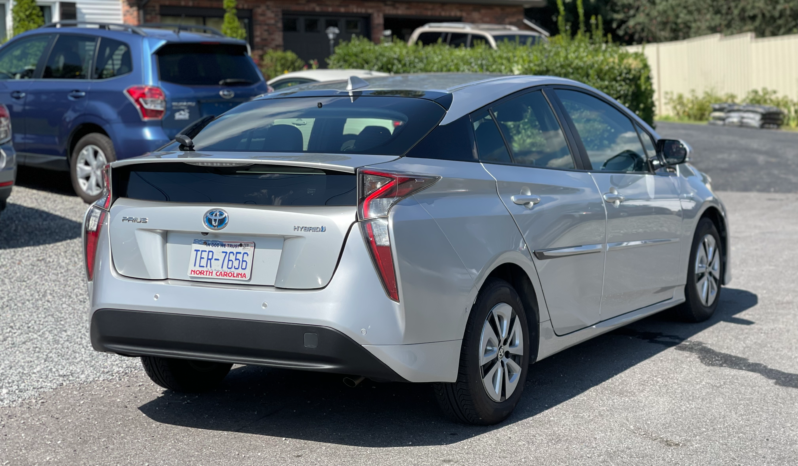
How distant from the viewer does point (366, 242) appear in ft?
13.2

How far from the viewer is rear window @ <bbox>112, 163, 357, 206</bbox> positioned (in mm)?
4090

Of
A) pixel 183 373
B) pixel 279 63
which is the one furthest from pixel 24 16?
pixel 183 373

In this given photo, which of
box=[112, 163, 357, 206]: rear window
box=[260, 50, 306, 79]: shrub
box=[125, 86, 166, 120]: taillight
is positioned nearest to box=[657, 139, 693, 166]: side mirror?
box=[112, 163, 357, 206]: rear window

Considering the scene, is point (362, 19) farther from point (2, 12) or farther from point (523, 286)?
point (523, 286)

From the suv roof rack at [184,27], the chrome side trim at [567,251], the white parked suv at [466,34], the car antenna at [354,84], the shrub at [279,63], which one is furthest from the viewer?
the shrub at [279,63]

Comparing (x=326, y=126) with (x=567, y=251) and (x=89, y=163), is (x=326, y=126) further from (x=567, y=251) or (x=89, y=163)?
(x=89, y=163)

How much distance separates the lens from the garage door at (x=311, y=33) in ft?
92.4

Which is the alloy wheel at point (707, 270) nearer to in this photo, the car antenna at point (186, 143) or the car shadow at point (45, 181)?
the car antenna at point (186, 143)

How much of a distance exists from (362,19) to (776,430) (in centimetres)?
2633

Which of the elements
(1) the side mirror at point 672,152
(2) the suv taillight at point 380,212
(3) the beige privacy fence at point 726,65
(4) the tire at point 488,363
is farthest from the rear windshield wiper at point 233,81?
(3) the beige privacy fence at point 726,65

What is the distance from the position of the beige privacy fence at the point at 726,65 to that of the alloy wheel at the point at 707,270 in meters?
20.5

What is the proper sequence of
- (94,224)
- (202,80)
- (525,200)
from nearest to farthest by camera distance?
1. (94,224)
2. (525,200)
3. (202,80)

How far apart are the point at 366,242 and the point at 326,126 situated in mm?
949

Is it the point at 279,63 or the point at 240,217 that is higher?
the point at 279,63
